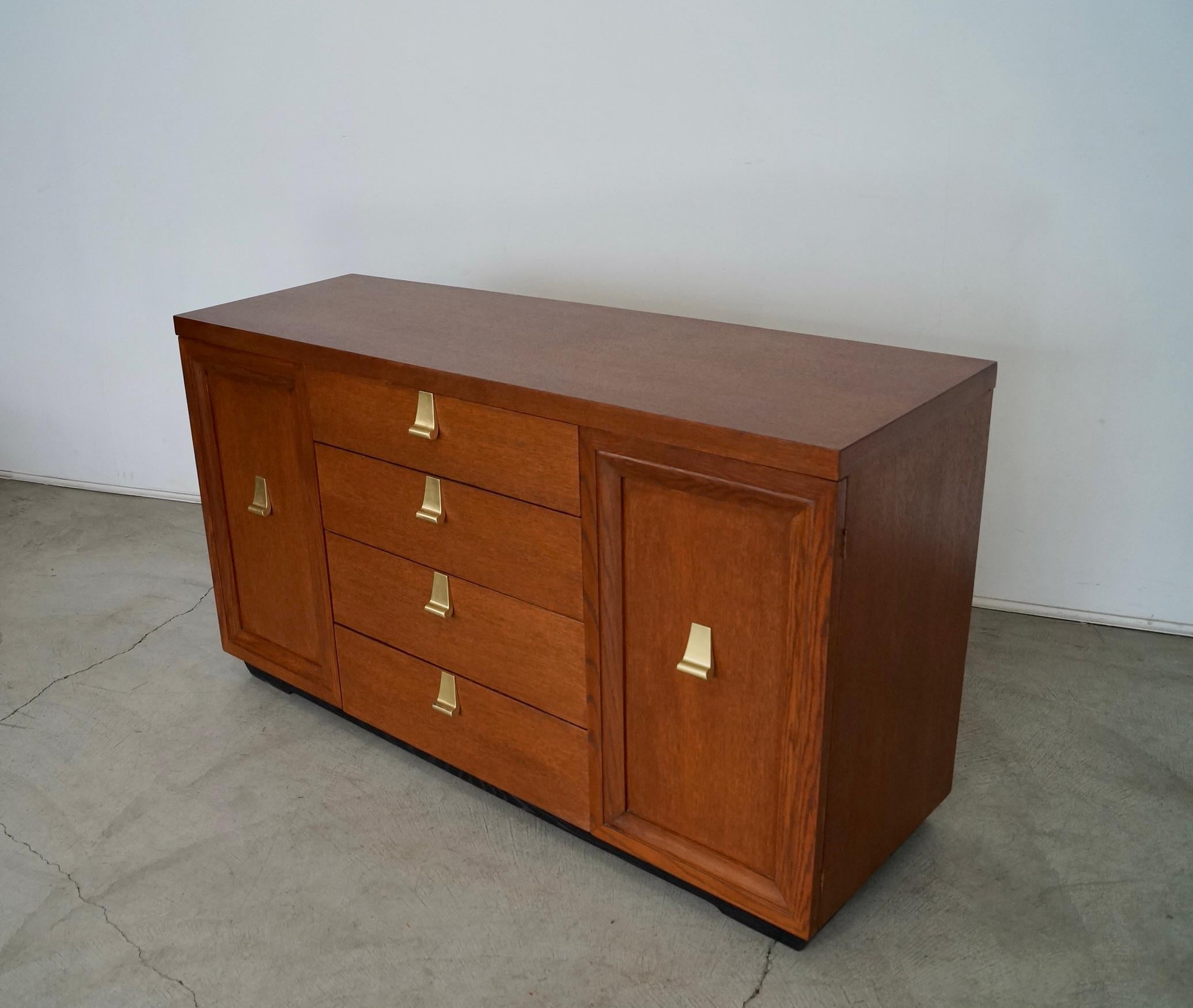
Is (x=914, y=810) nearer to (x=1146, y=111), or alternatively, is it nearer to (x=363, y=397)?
(x=363, y=397)

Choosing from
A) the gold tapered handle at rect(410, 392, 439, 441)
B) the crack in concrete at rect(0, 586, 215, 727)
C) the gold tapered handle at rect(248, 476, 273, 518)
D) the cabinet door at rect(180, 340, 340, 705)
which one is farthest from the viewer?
the crack in concrete at rect(0, 586, 215, 727)

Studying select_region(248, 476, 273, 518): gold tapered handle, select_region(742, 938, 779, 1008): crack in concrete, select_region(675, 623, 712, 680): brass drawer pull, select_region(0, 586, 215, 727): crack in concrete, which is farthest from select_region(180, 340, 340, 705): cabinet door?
select_region(742, 938, 779, 1008): crack in concrete

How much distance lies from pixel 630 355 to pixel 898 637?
64cm

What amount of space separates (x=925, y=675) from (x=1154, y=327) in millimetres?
1115

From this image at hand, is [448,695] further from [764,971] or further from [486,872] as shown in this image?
[764,971]

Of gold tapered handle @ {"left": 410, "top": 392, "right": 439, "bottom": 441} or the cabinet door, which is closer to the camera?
gold tapered handle @ {"left": 410, "top": 392, "right": 439, "bottom": 441}

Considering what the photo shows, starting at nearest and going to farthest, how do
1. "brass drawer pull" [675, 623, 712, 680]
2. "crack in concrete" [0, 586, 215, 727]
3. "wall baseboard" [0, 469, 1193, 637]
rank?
"brass drawer pull" [675, 623, 712, 680]
"crack in concrete" [0, 586, 215, 727]
"wall baseboard" [0, 469, 1193, 637]

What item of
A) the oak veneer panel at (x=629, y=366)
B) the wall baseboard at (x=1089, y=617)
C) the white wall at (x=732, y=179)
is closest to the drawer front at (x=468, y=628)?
the oak veneer panel at (x=629, y=366)

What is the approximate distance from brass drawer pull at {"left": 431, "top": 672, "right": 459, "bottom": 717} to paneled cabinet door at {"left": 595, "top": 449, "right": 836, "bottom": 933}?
1.20ft

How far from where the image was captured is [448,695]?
212cm

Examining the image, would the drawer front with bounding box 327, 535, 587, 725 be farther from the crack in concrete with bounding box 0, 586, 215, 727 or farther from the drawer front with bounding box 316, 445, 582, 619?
the crack in concrete with bounding box 0, 586, 215, 727

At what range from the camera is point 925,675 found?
1.83 metres

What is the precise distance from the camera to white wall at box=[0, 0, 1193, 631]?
2361 mm

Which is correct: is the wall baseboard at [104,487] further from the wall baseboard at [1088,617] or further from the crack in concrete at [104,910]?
the wall baseboard at [1088,617]
